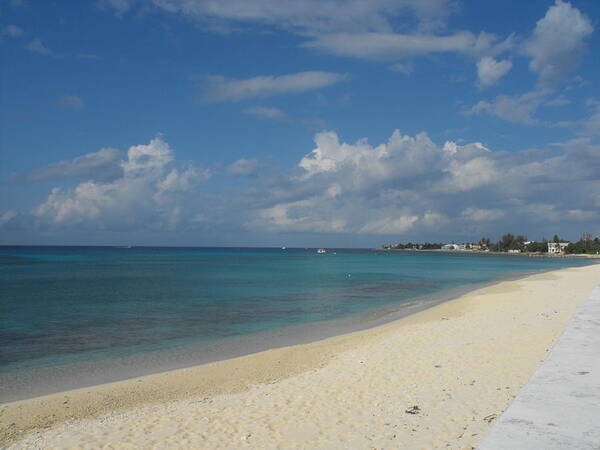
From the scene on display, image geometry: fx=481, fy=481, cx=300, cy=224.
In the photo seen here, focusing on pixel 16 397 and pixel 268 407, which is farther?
pixel 16 397

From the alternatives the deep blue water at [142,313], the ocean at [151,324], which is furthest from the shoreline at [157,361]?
the deep blue water at [142,313]

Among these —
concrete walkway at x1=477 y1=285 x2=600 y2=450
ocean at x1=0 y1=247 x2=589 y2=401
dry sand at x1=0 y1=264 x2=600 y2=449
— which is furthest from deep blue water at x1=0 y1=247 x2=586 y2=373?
concrete walkway at x1=477 y1=285 x2=600 y2=450

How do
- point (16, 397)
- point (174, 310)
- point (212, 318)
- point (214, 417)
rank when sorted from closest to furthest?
point (214, 417) → point (16, 397) → point (212, 318) → point (174, 310)

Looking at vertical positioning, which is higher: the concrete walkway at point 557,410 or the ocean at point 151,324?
the concrete walkway at point 557,410

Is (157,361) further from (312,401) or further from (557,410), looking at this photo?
(557,410)

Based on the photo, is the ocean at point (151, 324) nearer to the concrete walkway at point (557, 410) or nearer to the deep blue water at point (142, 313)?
the deep blue water at point (142, 313)

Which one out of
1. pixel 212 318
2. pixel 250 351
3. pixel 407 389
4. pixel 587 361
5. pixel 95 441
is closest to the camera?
pixel 587 361

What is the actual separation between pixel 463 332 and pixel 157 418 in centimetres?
1183

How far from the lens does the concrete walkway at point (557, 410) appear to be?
4156 mm

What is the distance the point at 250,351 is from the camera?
658 inches

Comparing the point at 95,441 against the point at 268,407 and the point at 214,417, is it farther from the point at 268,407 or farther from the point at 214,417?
the point at 268,407

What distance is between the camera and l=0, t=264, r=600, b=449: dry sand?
7.76 m

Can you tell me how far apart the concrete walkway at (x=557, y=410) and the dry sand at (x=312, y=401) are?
1.57 metres

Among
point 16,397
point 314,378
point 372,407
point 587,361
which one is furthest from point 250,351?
point 587,361
